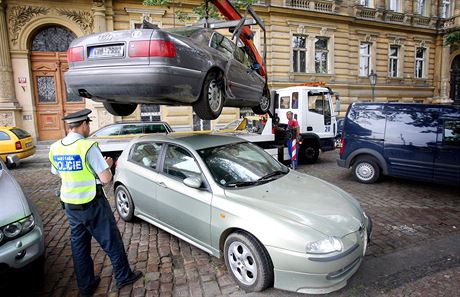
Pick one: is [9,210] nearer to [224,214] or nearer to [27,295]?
[27,295]

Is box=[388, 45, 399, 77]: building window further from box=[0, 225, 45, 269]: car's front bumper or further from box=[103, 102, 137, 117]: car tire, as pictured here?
box=[0, 225, 45, 269]: car's front bumper

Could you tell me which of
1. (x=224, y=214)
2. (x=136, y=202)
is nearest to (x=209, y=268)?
(x=224, y=214)

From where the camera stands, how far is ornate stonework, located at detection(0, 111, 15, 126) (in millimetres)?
12297

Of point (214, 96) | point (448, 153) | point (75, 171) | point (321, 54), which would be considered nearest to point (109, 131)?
point (214, 96)

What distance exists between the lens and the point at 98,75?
3549 mm

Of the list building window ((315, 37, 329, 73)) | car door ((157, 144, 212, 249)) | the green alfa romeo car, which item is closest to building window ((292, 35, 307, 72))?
building window ((315, 37, 329, 73))

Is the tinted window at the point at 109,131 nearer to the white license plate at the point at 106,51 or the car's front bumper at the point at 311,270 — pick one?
the white license plate at the point at 106,51

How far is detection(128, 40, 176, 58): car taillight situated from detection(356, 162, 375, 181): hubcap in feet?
18.1

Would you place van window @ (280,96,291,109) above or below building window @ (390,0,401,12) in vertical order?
below

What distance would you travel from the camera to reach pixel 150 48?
3334 mm

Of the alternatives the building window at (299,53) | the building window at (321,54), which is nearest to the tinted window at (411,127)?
the building window at (299,53)

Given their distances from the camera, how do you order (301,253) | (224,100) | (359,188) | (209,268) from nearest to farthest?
(301,253), (209,268), (224,100), (359,188)

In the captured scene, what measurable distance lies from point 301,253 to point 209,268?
1.28 metres

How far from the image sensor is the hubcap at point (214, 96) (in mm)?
4277
